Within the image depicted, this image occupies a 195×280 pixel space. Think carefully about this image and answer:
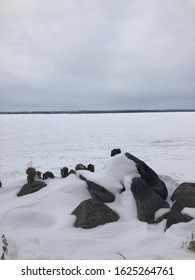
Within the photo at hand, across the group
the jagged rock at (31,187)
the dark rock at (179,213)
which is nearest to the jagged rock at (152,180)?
the dark rock at (179,213)

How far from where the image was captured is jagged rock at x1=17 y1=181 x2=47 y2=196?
275 inches

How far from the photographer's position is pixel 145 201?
6074 millimetres

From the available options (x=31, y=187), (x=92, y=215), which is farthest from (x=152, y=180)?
(x=31, y=187)

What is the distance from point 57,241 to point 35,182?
2.81 m

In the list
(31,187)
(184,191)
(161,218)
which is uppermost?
(184,191)

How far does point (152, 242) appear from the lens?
4.63 m

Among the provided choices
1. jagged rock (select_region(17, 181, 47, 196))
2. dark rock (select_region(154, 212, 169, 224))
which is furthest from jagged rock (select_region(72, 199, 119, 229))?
jagged rock (select_region(17, 181, 47, 196))

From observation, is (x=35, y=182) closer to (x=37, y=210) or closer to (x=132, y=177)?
(x=37, y=210)

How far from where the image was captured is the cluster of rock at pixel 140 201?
532 cm

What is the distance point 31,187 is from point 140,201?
272 centimetres

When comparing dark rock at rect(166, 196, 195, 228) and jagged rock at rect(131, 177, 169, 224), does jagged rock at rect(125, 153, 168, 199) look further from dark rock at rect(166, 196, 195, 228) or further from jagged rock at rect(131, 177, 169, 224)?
dark rock at rect(166, 196, 195, 228)

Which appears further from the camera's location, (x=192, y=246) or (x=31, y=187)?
(x=31, y=187)

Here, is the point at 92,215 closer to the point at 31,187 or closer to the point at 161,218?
the point at 161,218
